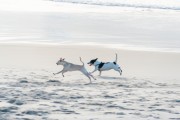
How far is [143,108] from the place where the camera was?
333 inches

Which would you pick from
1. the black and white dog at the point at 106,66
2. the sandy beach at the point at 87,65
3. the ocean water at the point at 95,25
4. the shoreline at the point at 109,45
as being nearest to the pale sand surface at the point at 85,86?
the sandy beach at the point at 87,65

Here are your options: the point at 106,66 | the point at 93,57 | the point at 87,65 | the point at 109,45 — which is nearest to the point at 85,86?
the point at 106,66

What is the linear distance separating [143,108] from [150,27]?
1384cm

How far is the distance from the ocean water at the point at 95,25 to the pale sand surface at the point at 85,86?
5.84 feet

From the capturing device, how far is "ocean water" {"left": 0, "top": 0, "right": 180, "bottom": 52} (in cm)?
1752

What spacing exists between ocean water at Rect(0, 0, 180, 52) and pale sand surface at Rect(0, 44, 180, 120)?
5.84 ft

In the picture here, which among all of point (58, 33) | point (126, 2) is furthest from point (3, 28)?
point (126, 2)

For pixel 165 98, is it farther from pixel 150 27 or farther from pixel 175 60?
pixel 150 27

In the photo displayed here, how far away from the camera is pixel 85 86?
10.5 metres

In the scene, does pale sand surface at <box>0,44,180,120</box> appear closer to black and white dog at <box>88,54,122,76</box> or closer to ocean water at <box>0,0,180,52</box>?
black and white dog at <box>88,54,122,76</box>

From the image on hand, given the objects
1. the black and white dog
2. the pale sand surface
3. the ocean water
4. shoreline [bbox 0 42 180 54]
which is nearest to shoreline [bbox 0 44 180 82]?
the pale sand surface

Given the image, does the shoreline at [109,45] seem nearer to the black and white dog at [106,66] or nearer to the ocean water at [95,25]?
the ocean water at [95,25]

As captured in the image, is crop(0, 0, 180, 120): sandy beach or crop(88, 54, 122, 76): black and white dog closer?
crop(0, 0, 180, 120): sandy beach

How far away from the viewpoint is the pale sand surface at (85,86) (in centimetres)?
802
